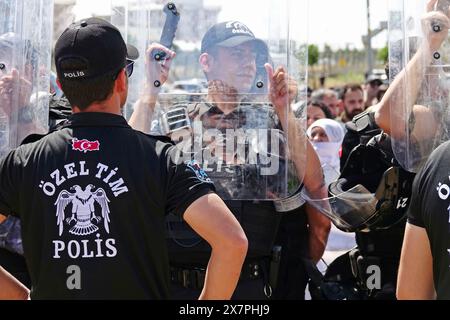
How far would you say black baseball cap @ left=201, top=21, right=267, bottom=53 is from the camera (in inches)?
123

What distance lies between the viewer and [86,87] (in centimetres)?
221

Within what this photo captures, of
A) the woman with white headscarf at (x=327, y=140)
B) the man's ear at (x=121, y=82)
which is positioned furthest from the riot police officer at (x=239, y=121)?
the woman with white headscarf at (x=327, y=140)

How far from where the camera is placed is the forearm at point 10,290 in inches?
91.6

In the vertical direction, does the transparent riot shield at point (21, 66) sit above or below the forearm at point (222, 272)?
above

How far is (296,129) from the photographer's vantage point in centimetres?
312

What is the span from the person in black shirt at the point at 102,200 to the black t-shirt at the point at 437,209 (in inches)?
19.3

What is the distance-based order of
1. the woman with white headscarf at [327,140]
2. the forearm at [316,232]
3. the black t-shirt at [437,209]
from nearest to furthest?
1. the black t-shirt at [437,209]
2. the forearm at [316,232]
3. the woman with white headscarf at [327,140]

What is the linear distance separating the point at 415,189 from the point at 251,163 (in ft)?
3.33

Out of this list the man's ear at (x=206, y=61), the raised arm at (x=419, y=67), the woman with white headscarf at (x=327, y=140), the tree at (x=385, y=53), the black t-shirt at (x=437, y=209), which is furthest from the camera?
the woman with white headscarf at (x=327, y=140)

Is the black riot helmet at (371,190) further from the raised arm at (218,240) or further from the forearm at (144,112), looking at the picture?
the raised arm at (218,240)

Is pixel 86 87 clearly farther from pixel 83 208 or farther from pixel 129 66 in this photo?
pixel 129 66

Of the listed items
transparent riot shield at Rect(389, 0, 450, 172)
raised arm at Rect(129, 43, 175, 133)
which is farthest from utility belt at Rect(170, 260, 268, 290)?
transparent riot shield at Rect(389, 0, 450, 172)

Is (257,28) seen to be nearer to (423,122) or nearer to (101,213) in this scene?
(423,122)
